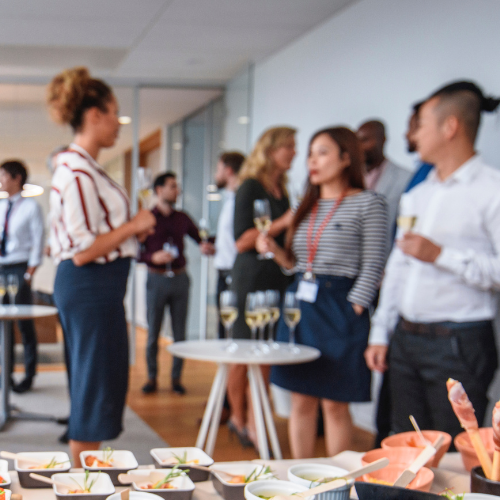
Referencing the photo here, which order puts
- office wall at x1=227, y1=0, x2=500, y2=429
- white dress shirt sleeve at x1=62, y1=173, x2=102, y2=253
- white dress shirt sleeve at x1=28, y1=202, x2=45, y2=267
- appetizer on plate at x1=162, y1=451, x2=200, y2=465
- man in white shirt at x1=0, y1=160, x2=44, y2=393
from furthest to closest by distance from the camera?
white dress shirt sleeve at x1=28, y1=202, x2=45, y2=267 < man in white shirt at x1=0, y1=160, x2=44, y2=393 < office wall at x1=227, y1=0, x2=500, y2=429 < white dress shirt sleeve at x1=62, y1=173, x2=102, y2=253 < appetizer on plate at x1=162, y1=451, x2=200, y2=465

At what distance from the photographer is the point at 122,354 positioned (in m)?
2.10

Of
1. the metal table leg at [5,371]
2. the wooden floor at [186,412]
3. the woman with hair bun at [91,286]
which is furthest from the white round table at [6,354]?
the woman with hair bun at [91,286]

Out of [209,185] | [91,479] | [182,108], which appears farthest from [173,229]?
[91,479]

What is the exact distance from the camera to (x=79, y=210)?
2025mm

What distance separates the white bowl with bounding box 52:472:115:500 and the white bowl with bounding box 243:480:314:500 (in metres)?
0.20

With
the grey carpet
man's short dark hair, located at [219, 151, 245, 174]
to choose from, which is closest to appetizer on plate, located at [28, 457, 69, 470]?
the grey carpet

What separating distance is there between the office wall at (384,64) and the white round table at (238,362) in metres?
0.78

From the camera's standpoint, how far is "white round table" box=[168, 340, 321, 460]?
7.14ft

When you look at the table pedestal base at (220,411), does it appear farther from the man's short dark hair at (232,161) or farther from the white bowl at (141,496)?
the man's short dark hair at (232,161)

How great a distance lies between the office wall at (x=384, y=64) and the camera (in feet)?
10.1

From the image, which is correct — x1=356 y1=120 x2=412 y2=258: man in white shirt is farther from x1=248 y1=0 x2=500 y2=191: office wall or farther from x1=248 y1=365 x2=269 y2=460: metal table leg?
x1=248 y1=365 x2=269 y2=460: metal table leg

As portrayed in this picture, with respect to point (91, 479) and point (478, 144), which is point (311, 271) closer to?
point (478, 144)

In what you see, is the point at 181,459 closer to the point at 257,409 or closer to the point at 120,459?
the point at 120,459

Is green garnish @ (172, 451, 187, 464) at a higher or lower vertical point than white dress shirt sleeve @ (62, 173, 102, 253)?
lower
